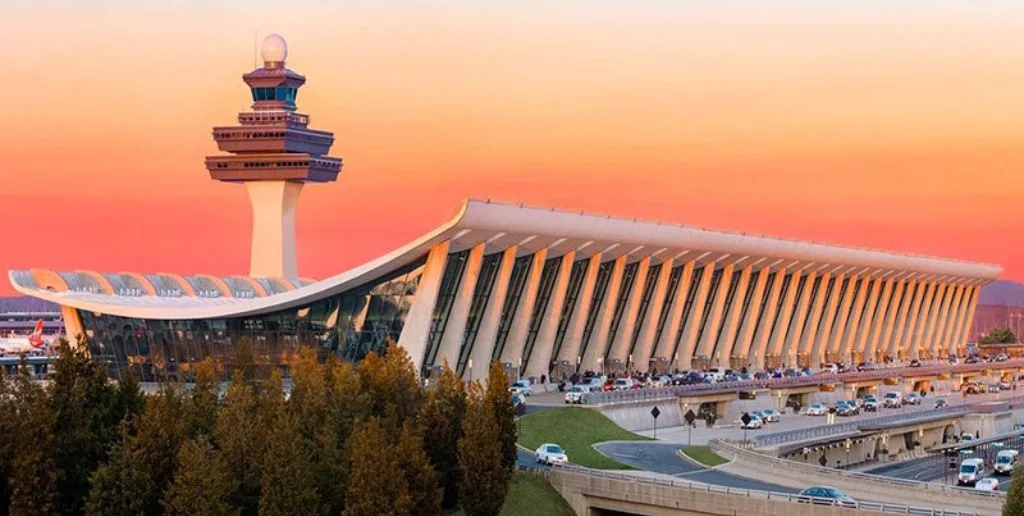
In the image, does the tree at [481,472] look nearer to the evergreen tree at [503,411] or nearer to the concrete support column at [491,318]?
the evergreen tree at [503,411]

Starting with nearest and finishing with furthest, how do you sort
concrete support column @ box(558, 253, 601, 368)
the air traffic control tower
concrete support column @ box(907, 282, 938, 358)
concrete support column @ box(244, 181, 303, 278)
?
concrete support column @ box(558, 253, 601, 368), the air traffic control tower, concrete support column @ box(244, 181, 303, 278), concrete support column @ box(907, 282, 938, 358)

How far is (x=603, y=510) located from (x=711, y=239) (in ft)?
209

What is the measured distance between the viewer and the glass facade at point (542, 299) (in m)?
110

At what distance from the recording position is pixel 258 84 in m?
168

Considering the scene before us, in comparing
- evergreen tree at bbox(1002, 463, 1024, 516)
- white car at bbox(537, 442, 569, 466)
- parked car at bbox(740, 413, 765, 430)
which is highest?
parked car at bbox(740, 413, 765, 430)

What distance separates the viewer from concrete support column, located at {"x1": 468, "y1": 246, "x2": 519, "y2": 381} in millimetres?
102500

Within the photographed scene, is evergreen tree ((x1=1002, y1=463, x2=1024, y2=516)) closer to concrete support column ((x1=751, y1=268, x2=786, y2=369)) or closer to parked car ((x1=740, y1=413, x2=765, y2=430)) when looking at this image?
parked car ((x1=740, y1=413, x2=765, y2=430))

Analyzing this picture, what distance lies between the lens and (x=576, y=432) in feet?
259

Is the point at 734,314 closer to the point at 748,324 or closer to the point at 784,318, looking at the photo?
the point at 748,324

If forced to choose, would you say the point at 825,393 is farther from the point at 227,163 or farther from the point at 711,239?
the point at 227,163

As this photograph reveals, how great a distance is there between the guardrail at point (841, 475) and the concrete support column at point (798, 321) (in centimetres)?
7305

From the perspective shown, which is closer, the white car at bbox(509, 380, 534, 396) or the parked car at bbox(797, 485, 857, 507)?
the parked car at bbox(797, 485, 857, 507)

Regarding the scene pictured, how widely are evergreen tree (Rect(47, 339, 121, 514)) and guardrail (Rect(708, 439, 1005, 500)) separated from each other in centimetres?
2560

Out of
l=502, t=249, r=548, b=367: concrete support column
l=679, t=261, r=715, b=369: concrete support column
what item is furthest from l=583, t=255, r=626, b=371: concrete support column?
l=679, t=261, r=715, b=369: concrete support column
